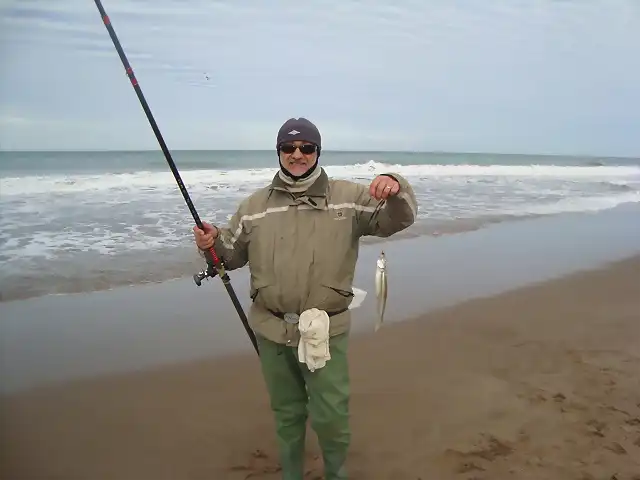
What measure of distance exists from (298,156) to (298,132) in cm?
12

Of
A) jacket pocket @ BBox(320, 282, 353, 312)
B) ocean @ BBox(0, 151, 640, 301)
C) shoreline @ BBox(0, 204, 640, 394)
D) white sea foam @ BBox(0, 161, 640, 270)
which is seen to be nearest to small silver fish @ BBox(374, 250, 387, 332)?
jacket pocket @ BBox(320, 282, 353, 312)

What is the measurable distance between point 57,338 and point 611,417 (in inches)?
190

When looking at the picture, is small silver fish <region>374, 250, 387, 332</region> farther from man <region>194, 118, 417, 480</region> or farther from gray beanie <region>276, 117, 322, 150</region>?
gray beanie <region>276, 117, 322, 150</region>

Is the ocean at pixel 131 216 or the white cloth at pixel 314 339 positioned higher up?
the white cloth at pixel 314 339

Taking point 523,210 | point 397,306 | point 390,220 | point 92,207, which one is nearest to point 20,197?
point 92,207

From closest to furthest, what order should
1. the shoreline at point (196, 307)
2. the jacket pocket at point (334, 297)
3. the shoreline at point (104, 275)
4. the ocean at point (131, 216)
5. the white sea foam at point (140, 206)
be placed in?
the jacket pocket at point (334, 297) → the shoreline at point (196, 307) → the shoreline at point (104, 275) → the ocean at point (131, 216) → the white sea foam at point (140, 206)

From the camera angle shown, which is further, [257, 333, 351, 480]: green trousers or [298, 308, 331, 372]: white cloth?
[257, 333, 351, 480]: green trousers

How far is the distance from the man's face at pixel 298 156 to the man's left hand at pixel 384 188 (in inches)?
13.9

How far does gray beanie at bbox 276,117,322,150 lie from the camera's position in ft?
9.16

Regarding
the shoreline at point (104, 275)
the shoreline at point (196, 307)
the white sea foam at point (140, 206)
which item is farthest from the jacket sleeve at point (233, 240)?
the white sea foam at point (140, 206)

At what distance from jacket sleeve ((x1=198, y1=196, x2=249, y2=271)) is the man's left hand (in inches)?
27.4

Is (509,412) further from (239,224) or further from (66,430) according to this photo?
(66,430)

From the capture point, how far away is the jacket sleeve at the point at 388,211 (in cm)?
276

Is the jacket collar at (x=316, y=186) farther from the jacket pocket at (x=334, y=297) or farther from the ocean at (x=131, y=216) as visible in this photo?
the ocean at (x=131, y=216)
